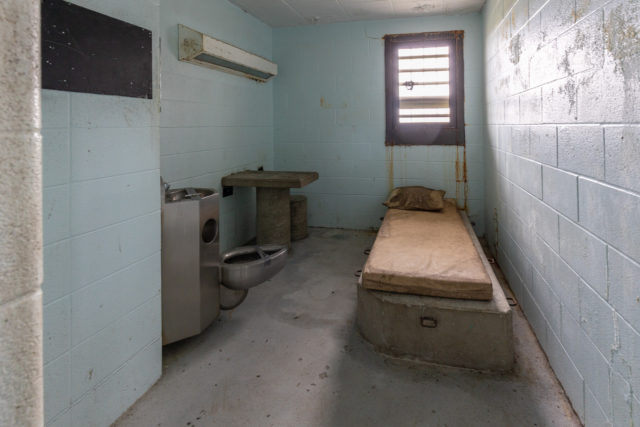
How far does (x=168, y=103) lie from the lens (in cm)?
309

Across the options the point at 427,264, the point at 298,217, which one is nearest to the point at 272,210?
the point at 298,217

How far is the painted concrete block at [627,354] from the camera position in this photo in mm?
1215

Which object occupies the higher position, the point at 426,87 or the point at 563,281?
the point at 426,87

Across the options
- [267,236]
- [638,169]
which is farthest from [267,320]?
[638,169]

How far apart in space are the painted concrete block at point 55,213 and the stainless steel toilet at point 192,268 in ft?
2.13

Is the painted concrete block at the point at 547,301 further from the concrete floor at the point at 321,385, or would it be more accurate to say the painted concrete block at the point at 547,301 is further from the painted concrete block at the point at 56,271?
the painted concrete block at the point at 56,271

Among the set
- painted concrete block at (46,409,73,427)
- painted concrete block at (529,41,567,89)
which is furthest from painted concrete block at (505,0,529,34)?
painted concrete block at (46,409,73,427)

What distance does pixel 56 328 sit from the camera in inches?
55.9

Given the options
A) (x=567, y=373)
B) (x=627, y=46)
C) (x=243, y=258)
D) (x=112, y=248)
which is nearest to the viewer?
(x=627, y=46)

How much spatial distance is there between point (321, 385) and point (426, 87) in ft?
12.4

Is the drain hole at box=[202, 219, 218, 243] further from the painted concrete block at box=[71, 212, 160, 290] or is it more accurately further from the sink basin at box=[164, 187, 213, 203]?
the painted concrete block at box=[71, 212, 160, 290]

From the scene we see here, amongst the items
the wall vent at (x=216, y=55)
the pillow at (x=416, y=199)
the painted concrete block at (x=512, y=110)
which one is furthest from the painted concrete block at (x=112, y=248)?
the pillow at (x=416, y=199)

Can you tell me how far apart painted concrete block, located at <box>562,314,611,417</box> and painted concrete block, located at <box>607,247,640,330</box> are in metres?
0.26

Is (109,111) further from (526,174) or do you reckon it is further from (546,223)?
(526,174)
